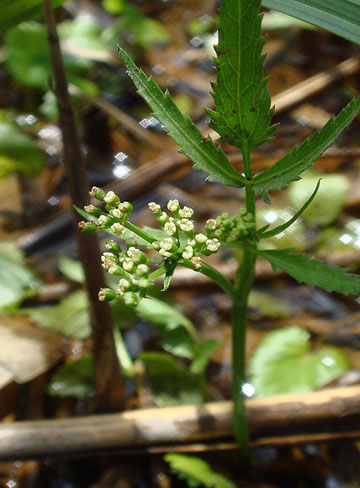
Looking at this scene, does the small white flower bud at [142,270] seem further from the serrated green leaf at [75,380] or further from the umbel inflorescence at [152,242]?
the serrated green leaf at [75,380]

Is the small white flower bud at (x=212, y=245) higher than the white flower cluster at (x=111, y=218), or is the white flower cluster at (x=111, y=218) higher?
the white flower cluster at (x=111, y=218)

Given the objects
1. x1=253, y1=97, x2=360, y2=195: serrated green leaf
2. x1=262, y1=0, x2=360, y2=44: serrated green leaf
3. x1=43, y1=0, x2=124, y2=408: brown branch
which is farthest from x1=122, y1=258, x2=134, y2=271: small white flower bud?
x1=262, y1=0, x2=360, y2=44: serrated green leaf

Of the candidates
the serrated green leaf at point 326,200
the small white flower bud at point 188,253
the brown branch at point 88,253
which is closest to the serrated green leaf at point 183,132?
the small white flower bud at point 188,253

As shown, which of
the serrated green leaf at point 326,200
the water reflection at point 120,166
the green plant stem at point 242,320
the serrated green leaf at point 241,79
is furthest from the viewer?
the water reflection at point 120,166

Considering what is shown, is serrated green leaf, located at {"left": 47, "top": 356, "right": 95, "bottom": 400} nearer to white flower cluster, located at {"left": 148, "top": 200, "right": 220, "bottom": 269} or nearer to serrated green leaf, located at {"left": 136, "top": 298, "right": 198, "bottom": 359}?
serrated green leaf, located at {"left": 136, "top": 298, "right": 198, "bottom": 359}

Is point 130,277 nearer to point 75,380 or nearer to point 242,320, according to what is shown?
point 242,320

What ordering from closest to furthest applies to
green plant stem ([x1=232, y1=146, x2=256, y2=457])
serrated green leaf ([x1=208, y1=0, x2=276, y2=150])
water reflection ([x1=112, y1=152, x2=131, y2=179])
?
1. serrated green leaf ([x1=208, y1=0, x2=276, y2=150])
2. green plant stem ([x1=232, y1=146, x2=256, y2=457])
3. water reflection ([x1=112, y1=152, x2=131, y2=179])

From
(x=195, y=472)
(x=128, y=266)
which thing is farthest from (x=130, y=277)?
(x=195, y=472)
